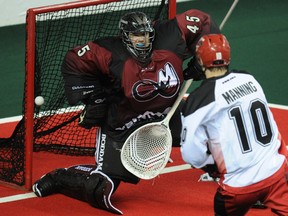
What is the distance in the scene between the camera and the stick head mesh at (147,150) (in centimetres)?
603

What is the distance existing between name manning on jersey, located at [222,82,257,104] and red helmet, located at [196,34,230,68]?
0.16 m

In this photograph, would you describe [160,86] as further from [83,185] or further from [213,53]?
[213,53]

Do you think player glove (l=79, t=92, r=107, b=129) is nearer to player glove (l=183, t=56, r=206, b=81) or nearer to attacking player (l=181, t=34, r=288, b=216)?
player glove (l=183, t=56, r=206, b=81)

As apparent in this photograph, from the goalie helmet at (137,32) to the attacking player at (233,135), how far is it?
103cm

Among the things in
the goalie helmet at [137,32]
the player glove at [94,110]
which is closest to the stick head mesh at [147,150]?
the player glove at [94,110]

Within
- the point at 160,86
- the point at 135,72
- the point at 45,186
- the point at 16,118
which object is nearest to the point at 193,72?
the point at 160,86

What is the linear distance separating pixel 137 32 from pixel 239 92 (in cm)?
130

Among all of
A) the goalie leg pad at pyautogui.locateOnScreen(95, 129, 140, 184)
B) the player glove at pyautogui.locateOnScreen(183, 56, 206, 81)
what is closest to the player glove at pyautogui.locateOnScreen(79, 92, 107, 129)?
the goalie leg pad at pyautogui.locateOnScreen(95, 129, 140, 184)

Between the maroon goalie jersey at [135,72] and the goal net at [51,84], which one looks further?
the goal net at [51,84]

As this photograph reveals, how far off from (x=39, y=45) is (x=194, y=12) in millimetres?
1247

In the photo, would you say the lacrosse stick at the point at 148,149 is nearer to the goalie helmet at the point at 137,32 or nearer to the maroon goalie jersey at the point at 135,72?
the maroon goalie jersey at the point at 135,72

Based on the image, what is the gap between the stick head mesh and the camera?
6034mm

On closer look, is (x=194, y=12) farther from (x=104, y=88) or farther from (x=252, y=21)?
(x=252, y=21)

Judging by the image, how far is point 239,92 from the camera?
4910 mm
